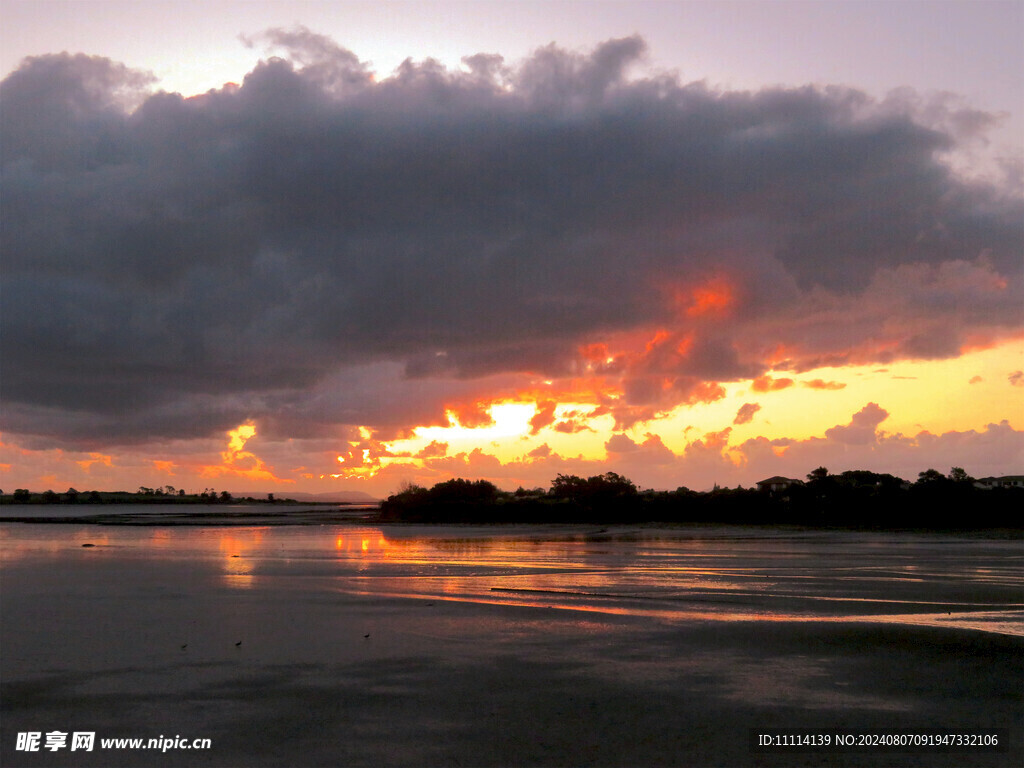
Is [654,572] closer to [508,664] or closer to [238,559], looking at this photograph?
[508,664]

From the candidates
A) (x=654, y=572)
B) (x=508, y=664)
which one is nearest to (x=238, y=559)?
(x=654, y=572)

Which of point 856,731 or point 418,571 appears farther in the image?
point 418,571

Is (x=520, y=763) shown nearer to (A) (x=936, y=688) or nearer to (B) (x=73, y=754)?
(B) (x=73, y=754)

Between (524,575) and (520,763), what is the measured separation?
2087 centimetres

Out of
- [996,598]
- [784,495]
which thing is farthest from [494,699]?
[784,495]

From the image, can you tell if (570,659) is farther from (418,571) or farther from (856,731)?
(418,571)

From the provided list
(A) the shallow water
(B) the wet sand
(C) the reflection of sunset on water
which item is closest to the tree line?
(A) the shallow water

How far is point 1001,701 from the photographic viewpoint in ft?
43.0

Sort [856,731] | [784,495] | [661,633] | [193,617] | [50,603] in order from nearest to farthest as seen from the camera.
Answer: [856,731] → [661,633] → [193,617] → [50,603] → [784,495]

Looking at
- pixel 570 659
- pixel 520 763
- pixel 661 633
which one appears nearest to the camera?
pixel 520 763

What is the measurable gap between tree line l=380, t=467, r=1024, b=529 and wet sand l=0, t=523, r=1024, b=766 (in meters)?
55.9

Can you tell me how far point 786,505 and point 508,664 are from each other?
8032 cm

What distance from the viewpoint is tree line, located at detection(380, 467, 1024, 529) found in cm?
8012

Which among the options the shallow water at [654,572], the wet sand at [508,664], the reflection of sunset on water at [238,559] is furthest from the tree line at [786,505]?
the wet sand at [508,664]
